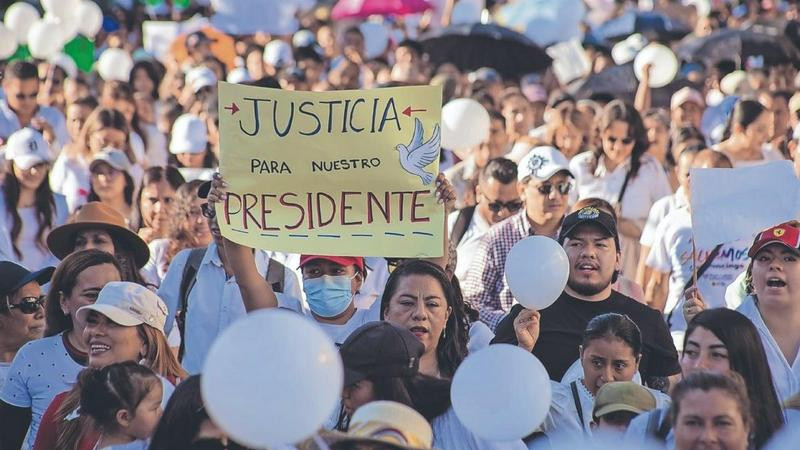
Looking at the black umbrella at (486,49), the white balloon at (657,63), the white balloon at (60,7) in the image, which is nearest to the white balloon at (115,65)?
the white balloon at (60,7)

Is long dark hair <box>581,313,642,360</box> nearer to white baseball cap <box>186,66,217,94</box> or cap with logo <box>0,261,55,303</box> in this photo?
cap with logo <box>0,261,55,303</box>

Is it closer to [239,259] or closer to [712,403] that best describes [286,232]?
[239,259]

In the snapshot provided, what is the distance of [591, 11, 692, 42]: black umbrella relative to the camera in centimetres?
1956

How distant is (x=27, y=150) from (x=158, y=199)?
1.14 m

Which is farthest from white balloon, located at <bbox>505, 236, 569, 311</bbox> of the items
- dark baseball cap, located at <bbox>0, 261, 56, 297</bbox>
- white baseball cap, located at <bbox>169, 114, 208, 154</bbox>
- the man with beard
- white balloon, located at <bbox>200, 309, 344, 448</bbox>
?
white baseball cap, located at <bbox>169, 114, 208, 154</bbox>

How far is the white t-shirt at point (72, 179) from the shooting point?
423 inches

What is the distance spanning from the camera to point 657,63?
572 inches

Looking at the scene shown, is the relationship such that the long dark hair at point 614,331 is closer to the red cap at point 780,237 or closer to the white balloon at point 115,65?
the red cap at point 780,237

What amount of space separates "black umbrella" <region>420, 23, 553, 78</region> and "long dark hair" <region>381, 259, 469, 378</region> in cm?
1026

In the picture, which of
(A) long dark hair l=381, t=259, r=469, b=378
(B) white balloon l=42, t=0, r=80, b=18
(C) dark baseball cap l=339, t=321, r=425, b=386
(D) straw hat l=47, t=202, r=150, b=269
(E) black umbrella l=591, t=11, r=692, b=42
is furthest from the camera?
(E) black umbrella l=591, t=11, r=692, b=42

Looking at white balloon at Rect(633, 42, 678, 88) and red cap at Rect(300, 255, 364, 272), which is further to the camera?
white balloon at Rect(633, 42, 678, 88)

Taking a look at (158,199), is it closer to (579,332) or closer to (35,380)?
(35,380)

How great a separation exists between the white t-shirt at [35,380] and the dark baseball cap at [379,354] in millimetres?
1337

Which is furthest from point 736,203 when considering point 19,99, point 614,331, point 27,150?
point 19,99
